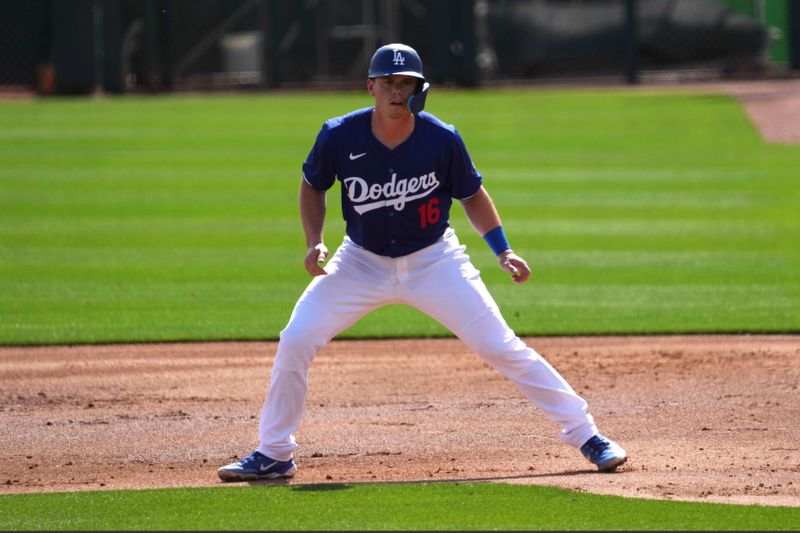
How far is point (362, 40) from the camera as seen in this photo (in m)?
25.2

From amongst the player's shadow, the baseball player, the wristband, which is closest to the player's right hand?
the baseball player

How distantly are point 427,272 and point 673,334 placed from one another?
3.98 meters

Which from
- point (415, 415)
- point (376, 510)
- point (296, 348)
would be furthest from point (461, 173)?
point (415, 415)

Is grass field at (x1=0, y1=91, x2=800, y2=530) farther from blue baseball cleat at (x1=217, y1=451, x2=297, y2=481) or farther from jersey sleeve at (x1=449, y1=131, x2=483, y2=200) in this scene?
jersey sleeve at (x1=449, y1=131, x2=483, y2=200)

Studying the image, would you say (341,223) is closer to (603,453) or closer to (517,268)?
(517,268)

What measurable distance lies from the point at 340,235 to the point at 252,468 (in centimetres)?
728

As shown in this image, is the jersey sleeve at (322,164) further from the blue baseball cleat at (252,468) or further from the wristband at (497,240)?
the blue baseball cleat at (252,468)

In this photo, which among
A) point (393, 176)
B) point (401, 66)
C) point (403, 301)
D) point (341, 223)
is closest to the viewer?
point (401, 66)

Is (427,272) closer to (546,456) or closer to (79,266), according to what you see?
(546,456)

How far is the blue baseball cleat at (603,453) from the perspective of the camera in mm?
5789

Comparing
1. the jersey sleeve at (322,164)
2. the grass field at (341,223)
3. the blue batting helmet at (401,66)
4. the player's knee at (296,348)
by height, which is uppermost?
the blue batting helmet at (401,66)

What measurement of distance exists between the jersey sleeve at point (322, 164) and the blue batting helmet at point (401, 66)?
1.13ft

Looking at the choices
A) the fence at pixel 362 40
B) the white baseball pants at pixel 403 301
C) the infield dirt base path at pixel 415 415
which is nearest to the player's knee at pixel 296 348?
the white baseball pants at pixel 403 301

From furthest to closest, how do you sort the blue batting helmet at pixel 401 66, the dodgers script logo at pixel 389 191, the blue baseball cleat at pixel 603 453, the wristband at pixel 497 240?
the wristband at pixel 497 240
the blue baseball cleat at pixel 603 453
the dodgers script logo at pixel 389 191
the blue batting helmet at pixel 401 66
